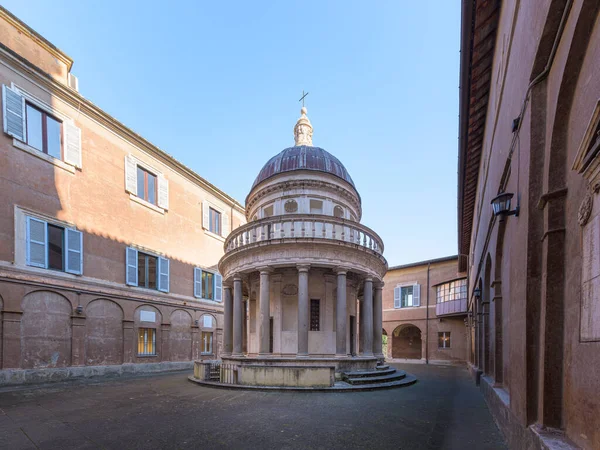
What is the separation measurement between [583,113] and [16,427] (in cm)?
1161

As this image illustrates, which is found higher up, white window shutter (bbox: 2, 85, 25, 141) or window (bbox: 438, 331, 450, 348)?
white window shutter (bbox: 2, 85, 25, 141)

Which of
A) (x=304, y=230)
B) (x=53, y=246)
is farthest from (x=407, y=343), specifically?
(x=53, y=246)

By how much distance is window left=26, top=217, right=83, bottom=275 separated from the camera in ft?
50.6

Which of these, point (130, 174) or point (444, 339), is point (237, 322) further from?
point (444, 339)

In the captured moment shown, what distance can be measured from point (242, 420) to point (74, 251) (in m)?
13.6

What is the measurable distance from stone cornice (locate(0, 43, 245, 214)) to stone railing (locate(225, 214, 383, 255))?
10559 millimetres

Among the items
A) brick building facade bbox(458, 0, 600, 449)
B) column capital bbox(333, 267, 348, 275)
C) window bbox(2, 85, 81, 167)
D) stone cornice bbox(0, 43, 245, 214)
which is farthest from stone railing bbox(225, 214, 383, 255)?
stone cornice bbox(0, 43, 245, 214)

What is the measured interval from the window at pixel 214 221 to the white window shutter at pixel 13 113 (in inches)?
523

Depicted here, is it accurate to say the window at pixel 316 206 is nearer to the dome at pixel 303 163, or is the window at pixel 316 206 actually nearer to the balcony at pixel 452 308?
the dome at pixel 303 163

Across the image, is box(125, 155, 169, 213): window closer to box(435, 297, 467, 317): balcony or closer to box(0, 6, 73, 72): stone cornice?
box(0, 6, 73, 72): stone cornice

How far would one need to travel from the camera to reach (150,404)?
10.1 meters

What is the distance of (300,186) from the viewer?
18.4 metres

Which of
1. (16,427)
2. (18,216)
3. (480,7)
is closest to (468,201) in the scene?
(480,7)

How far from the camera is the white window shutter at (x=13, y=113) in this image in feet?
49.1
